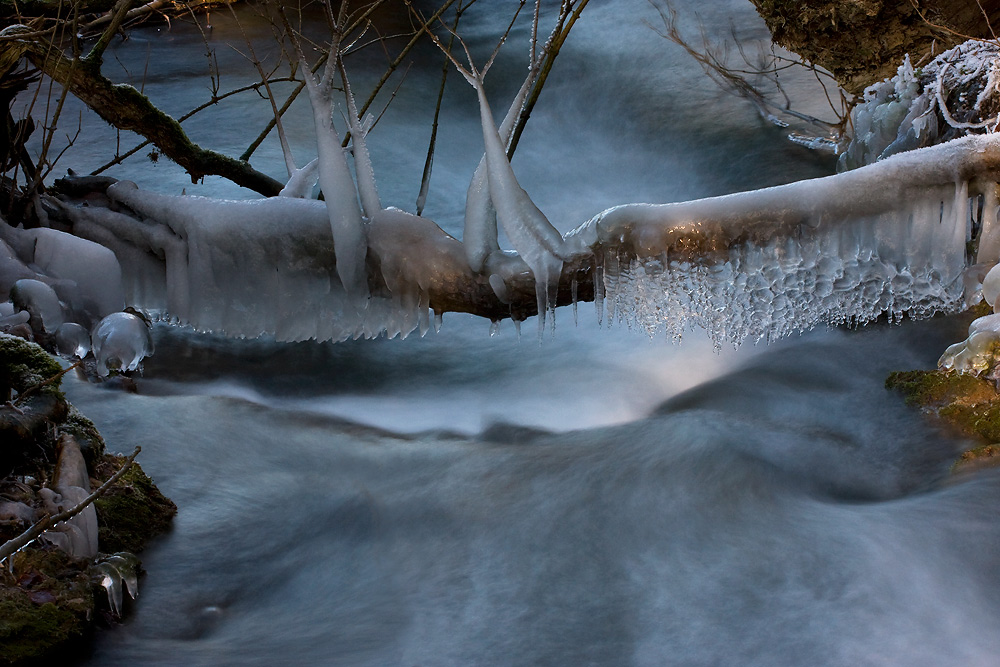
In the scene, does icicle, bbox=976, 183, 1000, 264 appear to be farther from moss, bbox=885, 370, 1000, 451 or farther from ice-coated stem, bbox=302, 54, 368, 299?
ice-coated stem, bbox=302, 54, 368, 299

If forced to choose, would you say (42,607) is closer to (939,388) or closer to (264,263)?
(264,263)

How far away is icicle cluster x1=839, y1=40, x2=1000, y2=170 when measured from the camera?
4.36 meters

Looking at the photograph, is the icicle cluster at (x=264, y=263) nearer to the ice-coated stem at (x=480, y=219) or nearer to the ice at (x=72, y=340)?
the ice-coated stem at (x=480, y=219)

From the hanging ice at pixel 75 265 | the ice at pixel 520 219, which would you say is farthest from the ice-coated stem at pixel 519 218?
the hanging ice at pixel 75 265

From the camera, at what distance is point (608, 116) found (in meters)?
7.67

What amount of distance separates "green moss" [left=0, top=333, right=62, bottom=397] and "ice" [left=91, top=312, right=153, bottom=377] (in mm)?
502

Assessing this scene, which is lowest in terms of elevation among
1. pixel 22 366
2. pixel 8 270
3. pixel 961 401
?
pixel 961 401

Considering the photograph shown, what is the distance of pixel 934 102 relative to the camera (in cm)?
466

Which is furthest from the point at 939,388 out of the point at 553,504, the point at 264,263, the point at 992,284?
the point at 264,263

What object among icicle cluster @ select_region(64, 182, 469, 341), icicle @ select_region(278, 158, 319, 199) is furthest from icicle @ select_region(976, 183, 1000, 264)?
icicle @ select_region(278, 158, 319, 199)

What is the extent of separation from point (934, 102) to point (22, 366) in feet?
14.5

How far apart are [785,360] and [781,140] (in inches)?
111

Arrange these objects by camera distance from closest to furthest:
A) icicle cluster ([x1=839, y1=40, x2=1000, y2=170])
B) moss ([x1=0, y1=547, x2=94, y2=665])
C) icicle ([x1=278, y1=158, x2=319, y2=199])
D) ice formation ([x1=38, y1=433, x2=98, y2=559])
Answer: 1. moss ([x1=0, y1=547, x2=94, y2=665])
2. ice formation ([x1=38, y1=433, x2=98, y2=559])
3. icicle ([x1=278, y1=158, x2=319, y2=199])
4. icicle cluster ([x1=839, y1=40, x2=1000, y2=170])

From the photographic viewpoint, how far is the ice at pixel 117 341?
3477mm
